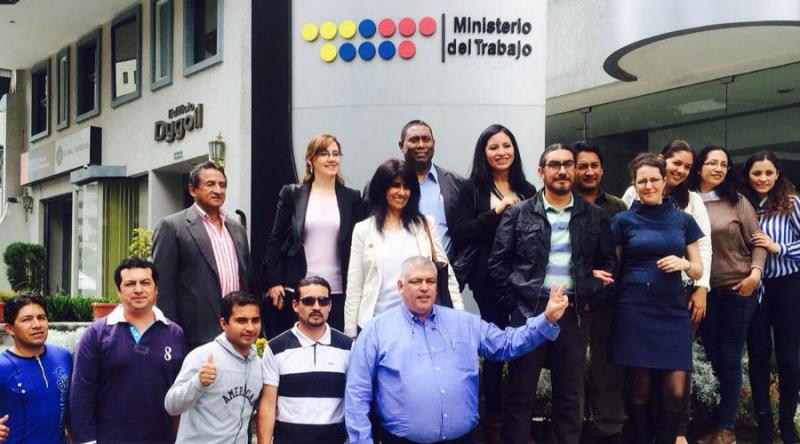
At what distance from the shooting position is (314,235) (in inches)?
206

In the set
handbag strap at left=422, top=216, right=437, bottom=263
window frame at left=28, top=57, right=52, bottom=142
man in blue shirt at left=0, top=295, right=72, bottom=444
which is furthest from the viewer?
window frame at left=28, top=57, right=52, bottom=142

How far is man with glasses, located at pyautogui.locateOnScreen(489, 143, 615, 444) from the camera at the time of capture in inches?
196

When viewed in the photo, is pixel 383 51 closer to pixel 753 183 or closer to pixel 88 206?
pixel 753 183

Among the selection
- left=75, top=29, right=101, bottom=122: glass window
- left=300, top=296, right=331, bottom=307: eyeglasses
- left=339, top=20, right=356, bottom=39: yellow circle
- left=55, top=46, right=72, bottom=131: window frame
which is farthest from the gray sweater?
left=55, top=46, right=72, bottom=131: window frame

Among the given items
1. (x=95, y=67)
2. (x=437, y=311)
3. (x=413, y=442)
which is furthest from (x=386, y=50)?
(x=95, y=67)

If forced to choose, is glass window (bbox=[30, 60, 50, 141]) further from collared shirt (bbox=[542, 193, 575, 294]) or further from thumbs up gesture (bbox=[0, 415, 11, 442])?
→ collared shirt (bbox=[542, 193, 575, 294])

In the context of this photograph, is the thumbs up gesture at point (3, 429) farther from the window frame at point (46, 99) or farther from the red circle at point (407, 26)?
the window frame at point (46, 99)

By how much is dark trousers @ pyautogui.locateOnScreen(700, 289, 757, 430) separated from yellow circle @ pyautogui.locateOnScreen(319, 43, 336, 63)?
4542 millimetres

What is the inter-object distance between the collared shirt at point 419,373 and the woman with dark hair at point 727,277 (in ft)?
5.70

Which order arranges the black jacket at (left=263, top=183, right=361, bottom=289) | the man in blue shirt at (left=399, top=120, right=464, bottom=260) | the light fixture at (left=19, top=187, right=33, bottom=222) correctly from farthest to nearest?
the light fixture at (left=19, top=187, right=33, bottom=222), the man in blue shirt at (left=399, top=120, right=464, bottom=260), the black jacket at (left=263, top=183, right=361, bottom=289)

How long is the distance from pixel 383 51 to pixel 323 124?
38.4 inches

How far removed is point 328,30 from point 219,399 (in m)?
5.07

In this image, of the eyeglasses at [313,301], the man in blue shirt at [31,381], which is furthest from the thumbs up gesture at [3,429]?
the eyeglasses at [313,301]

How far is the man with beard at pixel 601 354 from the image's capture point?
18.3 feet
